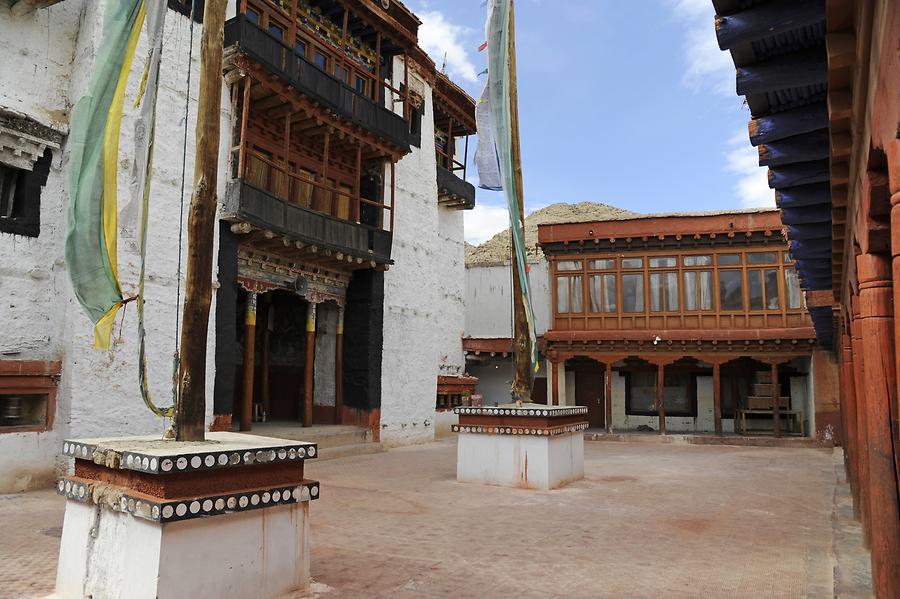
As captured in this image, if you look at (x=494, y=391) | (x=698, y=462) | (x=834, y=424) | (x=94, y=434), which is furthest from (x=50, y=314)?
(x=834, y=424)

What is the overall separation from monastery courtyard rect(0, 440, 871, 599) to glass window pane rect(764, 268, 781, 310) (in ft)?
27.5

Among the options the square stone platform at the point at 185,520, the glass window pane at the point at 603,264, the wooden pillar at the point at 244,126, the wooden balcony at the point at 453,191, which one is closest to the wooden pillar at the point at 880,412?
the square stone platform at the point at 185,520

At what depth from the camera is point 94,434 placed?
10.2 m

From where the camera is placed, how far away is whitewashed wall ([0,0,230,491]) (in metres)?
9.86

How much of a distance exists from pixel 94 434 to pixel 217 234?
421cm

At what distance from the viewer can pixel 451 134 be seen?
22.8m

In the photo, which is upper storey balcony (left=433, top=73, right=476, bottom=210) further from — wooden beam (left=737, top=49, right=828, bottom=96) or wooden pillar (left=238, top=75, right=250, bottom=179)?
wooden beam (left=737, top=49, right=828, bottom=96)

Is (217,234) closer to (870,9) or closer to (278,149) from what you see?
(278,149)

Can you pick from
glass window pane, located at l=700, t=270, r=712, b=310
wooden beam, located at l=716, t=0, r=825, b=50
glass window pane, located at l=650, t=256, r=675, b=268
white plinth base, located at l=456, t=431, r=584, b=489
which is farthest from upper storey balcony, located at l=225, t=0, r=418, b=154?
wooden beam, located at l=716, t=0, r=825, b=50

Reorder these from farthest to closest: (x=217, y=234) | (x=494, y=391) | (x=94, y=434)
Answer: (x=494, y=391) < (x=217, y=234) < (x=94, y=434)

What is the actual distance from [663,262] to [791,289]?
368cm

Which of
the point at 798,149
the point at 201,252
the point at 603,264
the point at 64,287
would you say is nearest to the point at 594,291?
the point at 603,264

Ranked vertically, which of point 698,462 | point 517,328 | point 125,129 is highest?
point 125,129

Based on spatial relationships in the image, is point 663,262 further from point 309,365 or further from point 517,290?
point 309,365
